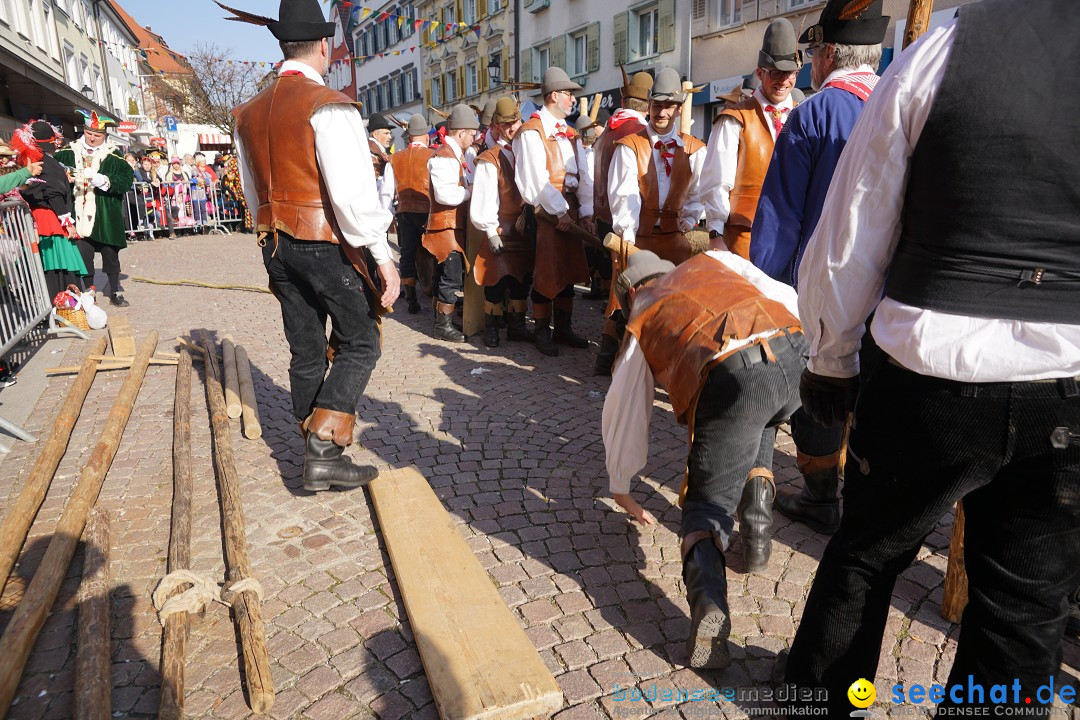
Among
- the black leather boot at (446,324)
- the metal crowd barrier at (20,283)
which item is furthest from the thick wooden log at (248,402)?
the black leather boot at (446,324)

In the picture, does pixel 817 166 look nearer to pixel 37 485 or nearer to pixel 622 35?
pixel 37 485

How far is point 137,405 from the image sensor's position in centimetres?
482

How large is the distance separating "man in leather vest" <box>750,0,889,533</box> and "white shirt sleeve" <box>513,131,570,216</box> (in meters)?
2.74

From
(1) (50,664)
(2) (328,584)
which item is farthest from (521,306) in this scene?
(1) (50,664)

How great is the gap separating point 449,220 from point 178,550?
450 centimetres

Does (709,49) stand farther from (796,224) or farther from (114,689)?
(114,689)

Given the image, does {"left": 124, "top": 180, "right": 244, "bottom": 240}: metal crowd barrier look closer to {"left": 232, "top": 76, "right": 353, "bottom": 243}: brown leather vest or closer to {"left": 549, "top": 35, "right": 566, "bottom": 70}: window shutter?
{"left": 549, "top": 35, "right": 566, "bottom": 70}: window shutter

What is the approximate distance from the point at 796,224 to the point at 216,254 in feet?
42.2

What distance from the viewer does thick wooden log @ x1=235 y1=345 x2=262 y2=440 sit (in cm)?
425

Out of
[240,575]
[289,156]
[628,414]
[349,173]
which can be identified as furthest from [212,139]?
[628,414]

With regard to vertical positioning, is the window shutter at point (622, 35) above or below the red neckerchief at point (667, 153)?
above

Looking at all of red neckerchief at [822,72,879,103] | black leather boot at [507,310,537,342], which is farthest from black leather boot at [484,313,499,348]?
red neckerchief at [822,72,879,103]

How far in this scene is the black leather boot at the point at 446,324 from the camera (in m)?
6.60

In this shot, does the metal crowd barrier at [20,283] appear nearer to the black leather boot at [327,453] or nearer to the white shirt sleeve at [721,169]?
the black leather boot at [327,453]
